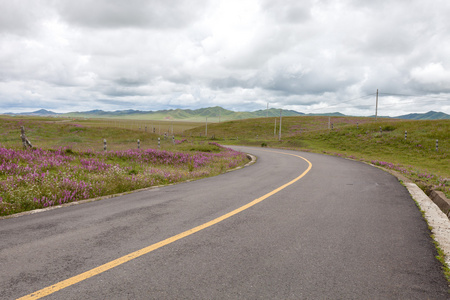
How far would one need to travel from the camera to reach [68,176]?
8.45 metres

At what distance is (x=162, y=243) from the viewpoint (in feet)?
13.6

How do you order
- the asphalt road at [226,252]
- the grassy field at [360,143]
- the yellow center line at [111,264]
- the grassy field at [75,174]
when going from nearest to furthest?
the yellow center line at [111,264] → the asphalt road at [226,252] → the grassy field at [75,174] → the grassy field at [360,143]

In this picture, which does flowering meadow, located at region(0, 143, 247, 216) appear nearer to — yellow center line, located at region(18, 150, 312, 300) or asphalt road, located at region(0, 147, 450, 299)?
asphalt road, located at region(0, 147, 450, 299)

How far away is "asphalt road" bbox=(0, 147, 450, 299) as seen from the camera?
2.98m

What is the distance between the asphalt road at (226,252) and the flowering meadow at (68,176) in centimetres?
98

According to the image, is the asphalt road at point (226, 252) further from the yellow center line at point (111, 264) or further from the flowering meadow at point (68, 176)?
the flowering meadow at point (68, 176)

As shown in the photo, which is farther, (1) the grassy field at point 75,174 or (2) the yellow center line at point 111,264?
(1) the grassy field at point 75,174

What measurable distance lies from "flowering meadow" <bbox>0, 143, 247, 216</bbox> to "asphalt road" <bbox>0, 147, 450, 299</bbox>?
983mm

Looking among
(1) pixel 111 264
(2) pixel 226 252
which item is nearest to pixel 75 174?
(1) pixel 111 264

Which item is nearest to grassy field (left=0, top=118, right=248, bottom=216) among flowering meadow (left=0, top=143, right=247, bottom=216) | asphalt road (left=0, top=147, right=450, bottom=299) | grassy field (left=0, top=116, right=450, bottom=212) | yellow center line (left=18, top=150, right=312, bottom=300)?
flowering meadow (left=0, top=143, right=247, bottom=216)

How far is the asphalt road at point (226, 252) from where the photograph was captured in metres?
2.98

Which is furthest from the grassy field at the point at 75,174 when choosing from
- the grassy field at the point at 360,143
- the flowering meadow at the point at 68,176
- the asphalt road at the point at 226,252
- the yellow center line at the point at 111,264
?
the yellow center line at the point at 111,264

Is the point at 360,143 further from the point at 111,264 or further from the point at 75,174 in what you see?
the point at 111,264

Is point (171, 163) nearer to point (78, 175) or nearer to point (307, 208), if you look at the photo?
point (78, 175)
